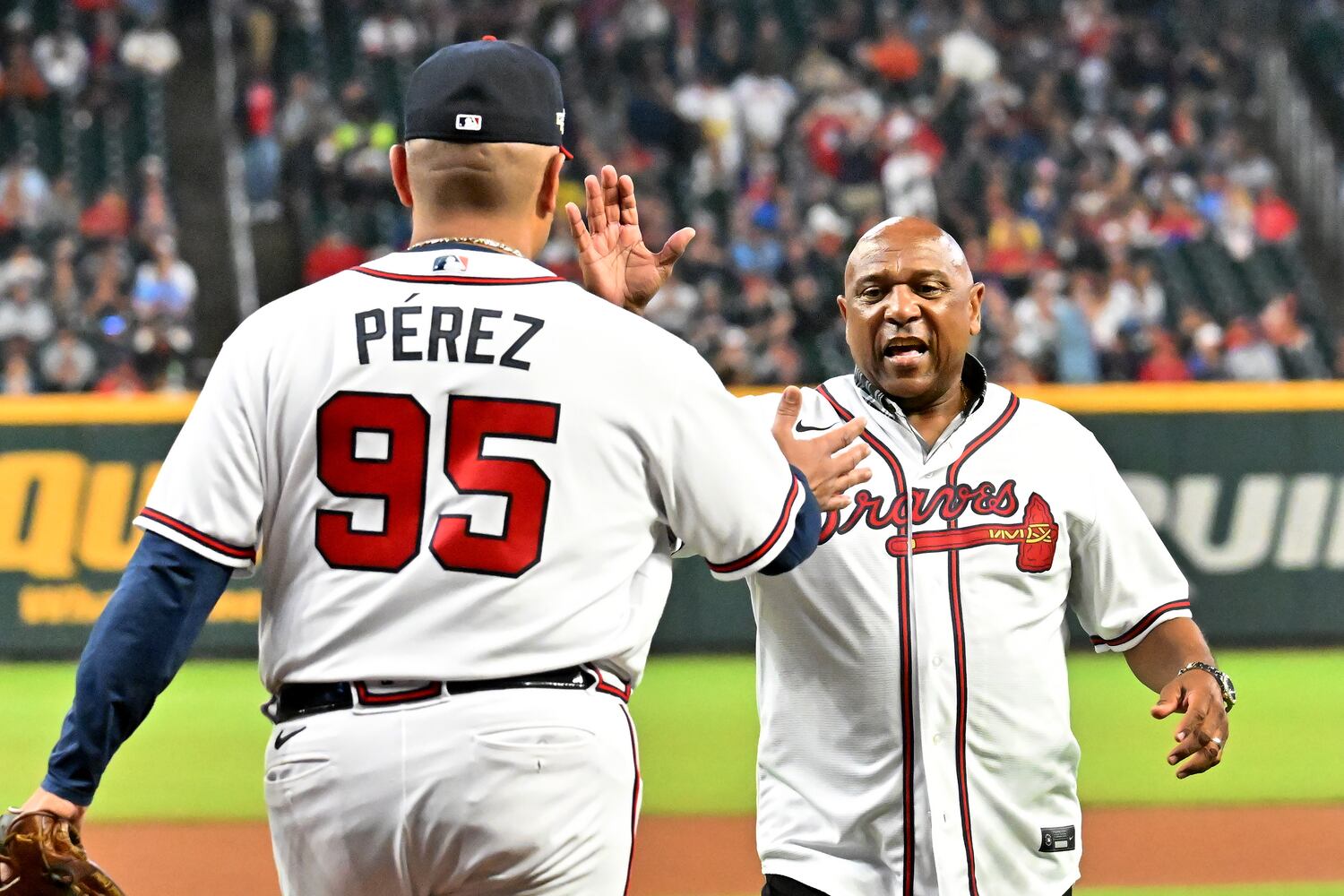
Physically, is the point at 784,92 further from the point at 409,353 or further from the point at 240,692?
the point at 409,353

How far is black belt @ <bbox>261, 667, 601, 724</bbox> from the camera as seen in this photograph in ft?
8.07

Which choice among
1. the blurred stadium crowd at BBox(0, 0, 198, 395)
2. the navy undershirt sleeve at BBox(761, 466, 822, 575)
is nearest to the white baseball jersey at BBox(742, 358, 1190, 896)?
the navy undershirt sleeve at BBox(761, 466, 822, 575)

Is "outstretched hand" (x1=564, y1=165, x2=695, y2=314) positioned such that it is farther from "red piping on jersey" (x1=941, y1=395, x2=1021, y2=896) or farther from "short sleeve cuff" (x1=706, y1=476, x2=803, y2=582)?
"red piping on jersey" (x1=941, y1=395, x2=1021, y2=896)

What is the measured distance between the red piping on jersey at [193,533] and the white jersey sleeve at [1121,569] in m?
1.81

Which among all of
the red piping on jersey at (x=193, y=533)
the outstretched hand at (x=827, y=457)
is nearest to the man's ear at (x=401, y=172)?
the red piping on jersey at (x=193, y=533)

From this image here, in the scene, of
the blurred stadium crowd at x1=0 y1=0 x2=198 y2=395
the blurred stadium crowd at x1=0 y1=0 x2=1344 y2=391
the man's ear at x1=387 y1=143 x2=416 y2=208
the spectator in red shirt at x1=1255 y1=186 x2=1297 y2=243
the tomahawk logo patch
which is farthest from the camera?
the spectator in red shirt at x1=1255 y1=186 x2=1297 y2=243

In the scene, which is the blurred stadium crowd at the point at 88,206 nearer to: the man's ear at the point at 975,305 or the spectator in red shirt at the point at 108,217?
the spectator in red shirt at the point at 108,217

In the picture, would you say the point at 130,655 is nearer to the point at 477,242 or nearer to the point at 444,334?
the point at 444,334

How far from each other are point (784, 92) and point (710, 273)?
366 cm

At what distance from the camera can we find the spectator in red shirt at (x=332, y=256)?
16.9 m

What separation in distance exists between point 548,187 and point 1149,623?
1641 millimetres

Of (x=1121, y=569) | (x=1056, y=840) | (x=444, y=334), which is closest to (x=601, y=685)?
(x=444, y=334)

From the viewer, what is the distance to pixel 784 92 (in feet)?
65.2

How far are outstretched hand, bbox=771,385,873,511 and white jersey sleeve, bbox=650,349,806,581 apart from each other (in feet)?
0.58
